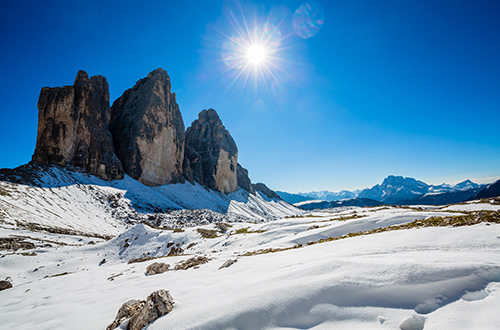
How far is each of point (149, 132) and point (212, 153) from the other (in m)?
44.5

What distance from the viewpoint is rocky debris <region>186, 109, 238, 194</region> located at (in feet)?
350

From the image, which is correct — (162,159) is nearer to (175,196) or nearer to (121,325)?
(175,196)

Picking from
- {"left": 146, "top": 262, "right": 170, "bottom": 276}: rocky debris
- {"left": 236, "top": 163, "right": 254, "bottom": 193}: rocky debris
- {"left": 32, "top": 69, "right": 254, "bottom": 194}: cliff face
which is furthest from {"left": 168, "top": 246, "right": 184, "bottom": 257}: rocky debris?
{"left": 236, "top": 163, "right": 254, "bottom": 193}: rocky debris

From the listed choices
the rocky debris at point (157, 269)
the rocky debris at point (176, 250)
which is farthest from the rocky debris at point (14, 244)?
the rocky debris at point (157, 269)

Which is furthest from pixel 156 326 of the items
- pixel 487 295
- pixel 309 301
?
pixel 487 295

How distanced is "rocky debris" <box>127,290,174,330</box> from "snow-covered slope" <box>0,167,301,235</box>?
103 ft

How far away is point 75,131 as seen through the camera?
56438mm

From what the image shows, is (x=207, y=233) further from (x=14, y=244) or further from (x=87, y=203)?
(x=87, y=203)

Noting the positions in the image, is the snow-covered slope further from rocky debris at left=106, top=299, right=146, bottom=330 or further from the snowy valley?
rocky debris at left=106, top=299, right=146, bottom=330

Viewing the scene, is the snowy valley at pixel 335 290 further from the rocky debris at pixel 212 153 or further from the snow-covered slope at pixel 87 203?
the rocky debris at pixel 212 153

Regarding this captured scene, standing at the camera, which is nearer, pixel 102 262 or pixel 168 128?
pixel 102 262

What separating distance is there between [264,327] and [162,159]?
8131 centimetres

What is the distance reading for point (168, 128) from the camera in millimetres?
81125

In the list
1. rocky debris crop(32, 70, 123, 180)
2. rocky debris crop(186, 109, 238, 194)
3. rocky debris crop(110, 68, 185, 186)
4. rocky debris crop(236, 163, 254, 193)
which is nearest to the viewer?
rocky debris crop(32, 70, 123, 180)
